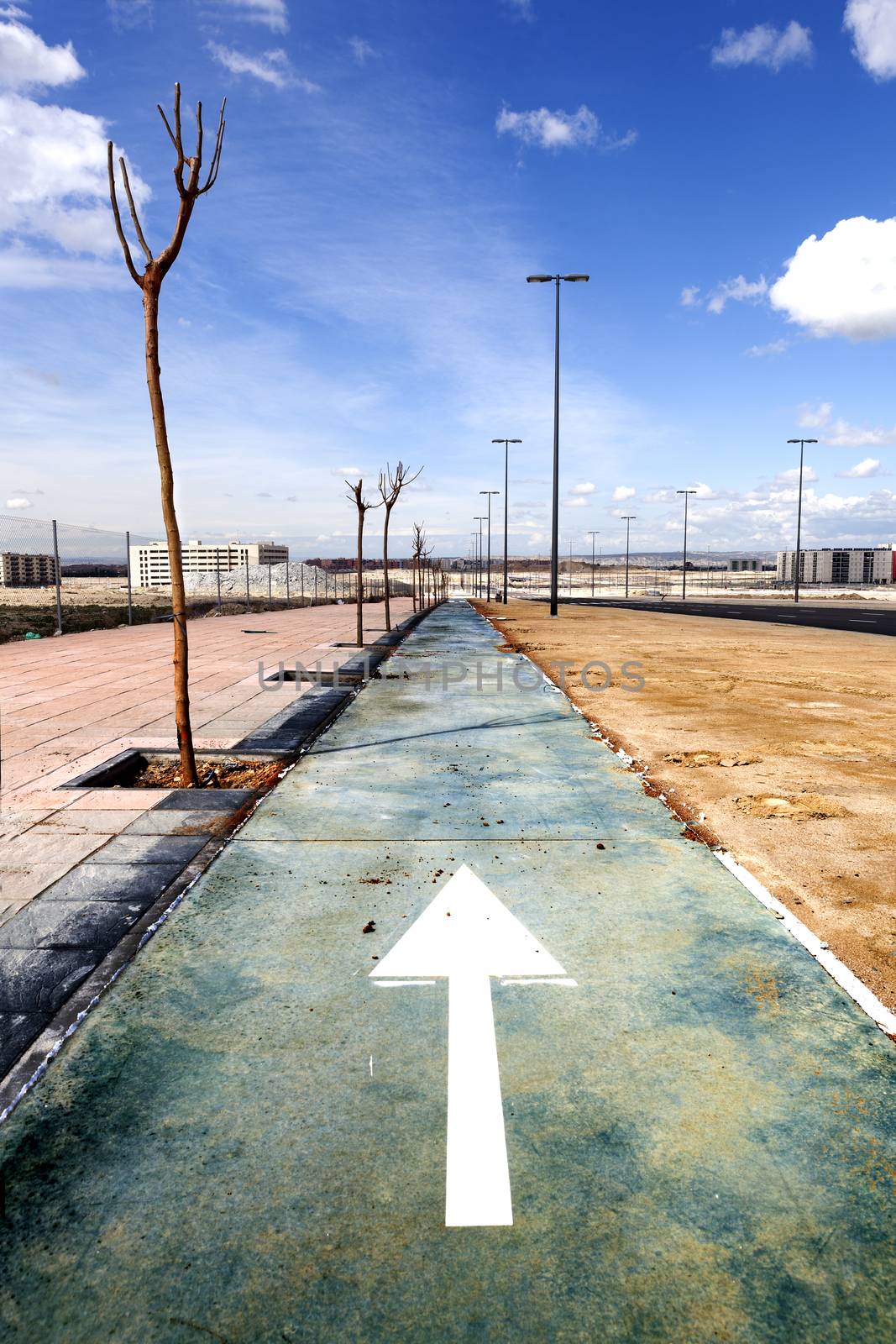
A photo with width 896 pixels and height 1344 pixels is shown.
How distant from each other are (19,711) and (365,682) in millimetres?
5090

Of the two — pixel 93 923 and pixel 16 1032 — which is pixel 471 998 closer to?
pixel 16 1032

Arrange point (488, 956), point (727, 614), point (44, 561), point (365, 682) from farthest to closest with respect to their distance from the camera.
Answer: point (727, 614)
point (44, 561)
point (365, 682)
point (488, 956)

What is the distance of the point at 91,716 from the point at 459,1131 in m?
8.26

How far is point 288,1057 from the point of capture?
9.78 ft

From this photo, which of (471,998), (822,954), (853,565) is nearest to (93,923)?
(471,998)

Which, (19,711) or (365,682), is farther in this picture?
(365,682)

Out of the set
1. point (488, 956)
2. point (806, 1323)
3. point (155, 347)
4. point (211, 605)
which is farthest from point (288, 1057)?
point (211, 605)

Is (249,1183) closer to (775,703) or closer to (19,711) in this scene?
(19,711)

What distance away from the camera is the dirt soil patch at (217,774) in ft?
22.5

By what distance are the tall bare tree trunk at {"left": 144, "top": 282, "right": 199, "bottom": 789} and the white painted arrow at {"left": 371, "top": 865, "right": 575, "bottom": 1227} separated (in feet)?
9.58

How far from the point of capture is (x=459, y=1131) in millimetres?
2588

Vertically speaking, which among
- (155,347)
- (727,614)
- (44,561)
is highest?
(155,347)

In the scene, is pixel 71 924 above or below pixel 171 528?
below

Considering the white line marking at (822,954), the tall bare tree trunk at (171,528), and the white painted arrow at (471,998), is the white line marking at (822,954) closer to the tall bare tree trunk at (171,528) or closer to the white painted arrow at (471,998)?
the white painted arrow at (471,998)
